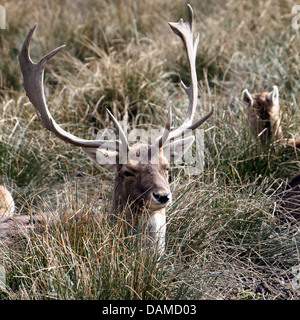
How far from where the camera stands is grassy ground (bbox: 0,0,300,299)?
14.8ft

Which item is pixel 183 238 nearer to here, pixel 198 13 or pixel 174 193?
pixel 174 193

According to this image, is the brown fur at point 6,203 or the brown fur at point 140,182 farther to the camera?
the brown fur at point 6,203

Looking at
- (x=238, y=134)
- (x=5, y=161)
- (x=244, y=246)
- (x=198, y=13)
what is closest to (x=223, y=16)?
(x=198, y=13)

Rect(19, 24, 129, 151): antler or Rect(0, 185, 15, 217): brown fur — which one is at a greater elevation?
Rect(19, 24, 129, 151): antler

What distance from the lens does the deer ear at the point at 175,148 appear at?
545cm

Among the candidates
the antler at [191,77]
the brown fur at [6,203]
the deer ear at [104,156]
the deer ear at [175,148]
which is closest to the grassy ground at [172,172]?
the brown fur at [6,203]

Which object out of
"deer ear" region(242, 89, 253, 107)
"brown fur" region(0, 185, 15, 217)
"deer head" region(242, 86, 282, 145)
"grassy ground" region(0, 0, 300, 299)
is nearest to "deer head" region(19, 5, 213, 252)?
"grassy ground" region(0, 0, 300, 299)

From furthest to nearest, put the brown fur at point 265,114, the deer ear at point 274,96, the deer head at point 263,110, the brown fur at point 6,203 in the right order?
the deer ear at point 274,96 < the deer head at point 263,110 < the brown fur at point 265,114 < the brown fur at point 6,203

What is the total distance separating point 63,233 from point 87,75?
4434mm

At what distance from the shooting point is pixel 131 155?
204 inches

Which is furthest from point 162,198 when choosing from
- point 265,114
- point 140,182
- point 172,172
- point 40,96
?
point 265,114

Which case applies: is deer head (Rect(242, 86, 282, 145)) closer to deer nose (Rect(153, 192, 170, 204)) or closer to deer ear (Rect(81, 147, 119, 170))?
deer ear (Rect(81, 147, 119, 170))

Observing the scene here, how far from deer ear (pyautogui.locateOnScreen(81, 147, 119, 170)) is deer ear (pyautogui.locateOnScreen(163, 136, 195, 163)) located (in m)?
0.45

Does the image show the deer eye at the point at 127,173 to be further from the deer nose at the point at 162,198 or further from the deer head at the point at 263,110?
the deer head at the point at 263,110
